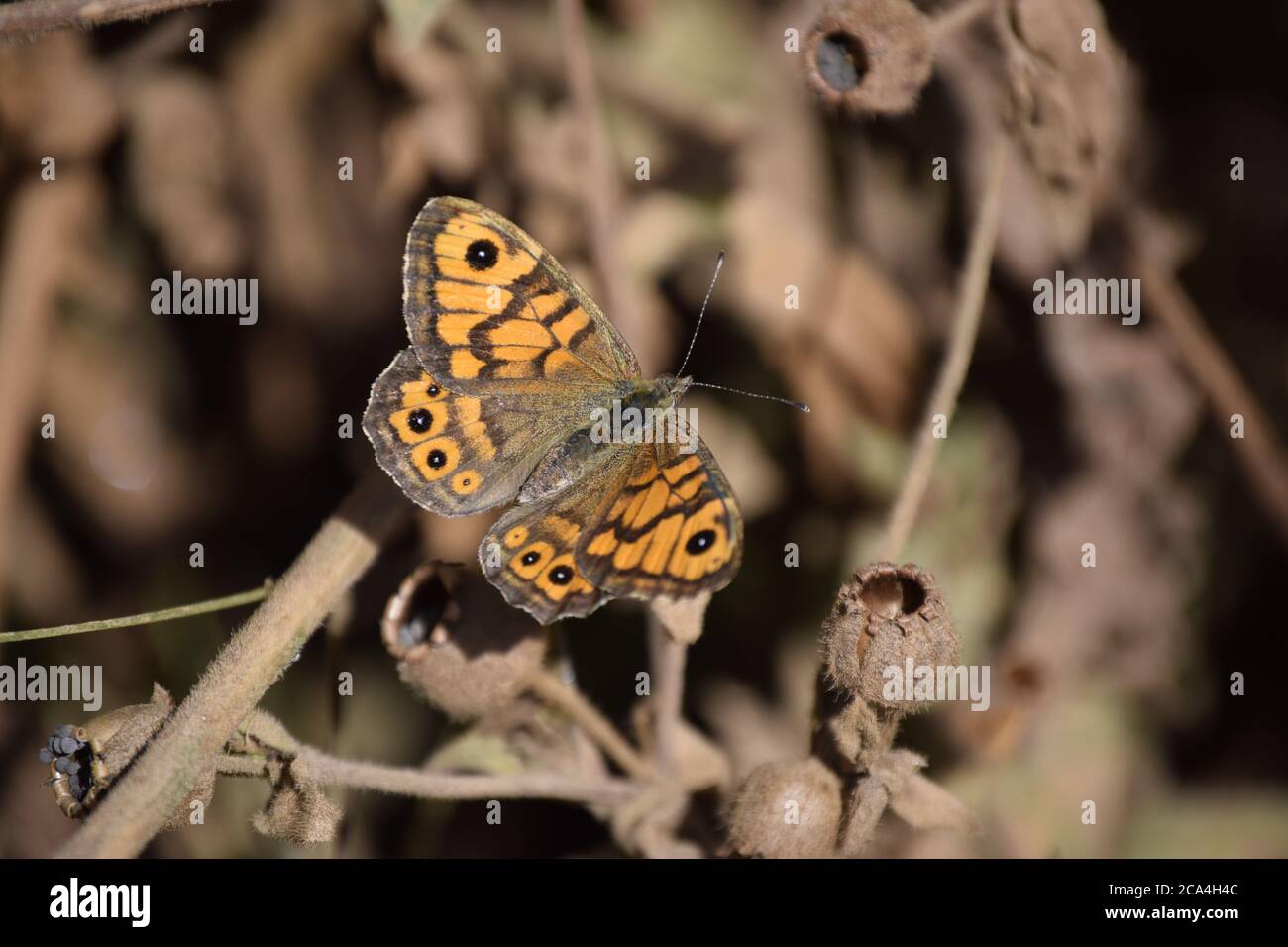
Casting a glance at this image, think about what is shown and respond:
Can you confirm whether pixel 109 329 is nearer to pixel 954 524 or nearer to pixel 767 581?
pixel 767 581

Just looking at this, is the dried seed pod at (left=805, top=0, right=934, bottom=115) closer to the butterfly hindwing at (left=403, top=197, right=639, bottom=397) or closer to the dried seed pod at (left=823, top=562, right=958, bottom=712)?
the butterfly hindwing at (left=403, top=197, right=639, bottom=397)

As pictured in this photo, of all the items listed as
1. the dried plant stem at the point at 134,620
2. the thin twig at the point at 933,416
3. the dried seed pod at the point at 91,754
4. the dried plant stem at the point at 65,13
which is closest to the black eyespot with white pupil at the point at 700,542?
the thin twig at the point at 933,416

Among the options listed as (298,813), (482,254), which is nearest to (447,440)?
(482,254)

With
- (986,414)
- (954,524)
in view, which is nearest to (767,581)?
(954,524)

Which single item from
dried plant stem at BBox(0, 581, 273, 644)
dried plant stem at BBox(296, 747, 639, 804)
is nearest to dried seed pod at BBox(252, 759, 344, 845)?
dried plant stem at BBox(296, 747, 639, 804)

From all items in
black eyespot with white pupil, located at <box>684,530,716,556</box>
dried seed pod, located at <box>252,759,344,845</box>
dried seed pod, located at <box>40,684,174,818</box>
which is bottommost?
dried seed pod, located at <box>252,759,344,845</box>

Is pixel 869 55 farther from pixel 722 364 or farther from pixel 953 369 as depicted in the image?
pixel 722 364

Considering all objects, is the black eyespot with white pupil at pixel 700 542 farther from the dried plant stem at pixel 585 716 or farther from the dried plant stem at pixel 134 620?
the dried plant stem at pixel 134 620
